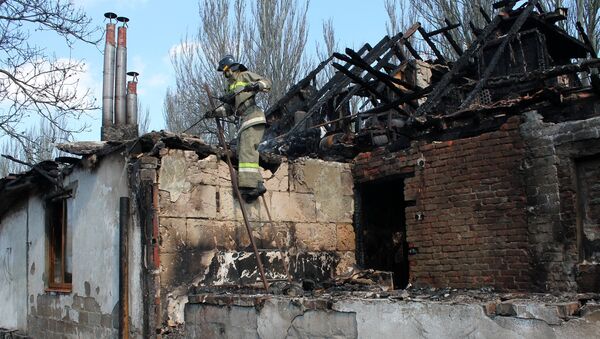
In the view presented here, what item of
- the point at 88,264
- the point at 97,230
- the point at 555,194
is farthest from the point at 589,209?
the point at 88,264

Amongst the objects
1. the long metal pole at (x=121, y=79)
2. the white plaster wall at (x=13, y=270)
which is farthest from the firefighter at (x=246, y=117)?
the white plaster wall at (x=13, y=270)

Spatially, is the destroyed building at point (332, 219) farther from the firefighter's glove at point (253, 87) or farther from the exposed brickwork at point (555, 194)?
the firefighter's glove at point (253, 87)

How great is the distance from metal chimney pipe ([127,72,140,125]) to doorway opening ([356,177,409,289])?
379 centimetres

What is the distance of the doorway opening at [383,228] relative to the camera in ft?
29.4

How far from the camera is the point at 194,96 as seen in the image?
22141 mm

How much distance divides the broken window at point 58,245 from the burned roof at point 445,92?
3212mm

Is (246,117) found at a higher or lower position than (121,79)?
lower

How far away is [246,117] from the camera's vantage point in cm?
741

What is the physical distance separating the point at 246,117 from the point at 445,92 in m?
3.06

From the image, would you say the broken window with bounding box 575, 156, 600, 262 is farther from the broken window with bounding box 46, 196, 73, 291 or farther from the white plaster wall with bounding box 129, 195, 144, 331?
the broken window with bounding box 46, 196, 73, 291

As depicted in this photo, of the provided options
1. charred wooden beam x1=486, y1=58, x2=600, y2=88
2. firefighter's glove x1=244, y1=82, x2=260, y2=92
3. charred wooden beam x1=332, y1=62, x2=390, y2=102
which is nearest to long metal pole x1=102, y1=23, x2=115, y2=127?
firefighter's glove x1=244, y1=82, x2=260, y2=92

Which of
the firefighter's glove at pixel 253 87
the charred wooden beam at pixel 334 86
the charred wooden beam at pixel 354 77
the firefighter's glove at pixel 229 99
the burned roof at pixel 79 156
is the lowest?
the burned roof at pixel 79 156

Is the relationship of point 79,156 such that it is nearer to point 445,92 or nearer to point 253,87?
point 253,87

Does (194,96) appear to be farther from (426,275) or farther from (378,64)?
(426,275)
